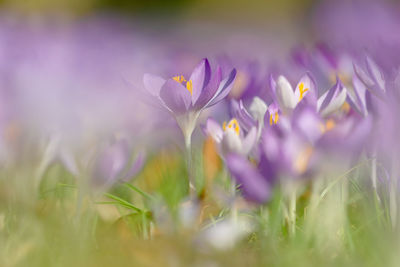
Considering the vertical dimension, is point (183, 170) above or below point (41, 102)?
below

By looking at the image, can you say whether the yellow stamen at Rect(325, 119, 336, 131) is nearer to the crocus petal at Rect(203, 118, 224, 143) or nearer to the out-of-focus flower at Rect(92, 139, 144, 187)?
the crocus petal at Rect(203, 118, 224, 143)

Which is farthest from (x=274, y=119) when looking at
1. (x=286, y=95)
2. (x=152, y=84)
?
(x=152, y=84)

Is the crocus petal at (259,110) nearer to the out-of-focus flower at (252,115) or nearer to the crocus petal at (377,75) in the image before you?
the out-of-focus flower at (252,115)

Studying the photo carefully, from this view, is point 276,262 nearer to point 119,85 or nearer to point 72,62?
point 119,85

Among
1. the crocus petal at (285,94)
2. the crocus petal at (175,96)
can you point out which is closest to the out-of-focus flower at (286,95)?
the crocus petal at (285,94)

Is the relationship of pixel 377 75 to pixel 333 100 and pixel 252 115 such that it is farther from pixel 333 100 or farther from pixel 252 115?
pixel 252 115

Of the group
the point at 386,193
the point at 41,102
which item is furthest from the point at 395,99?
the point at 41,102
